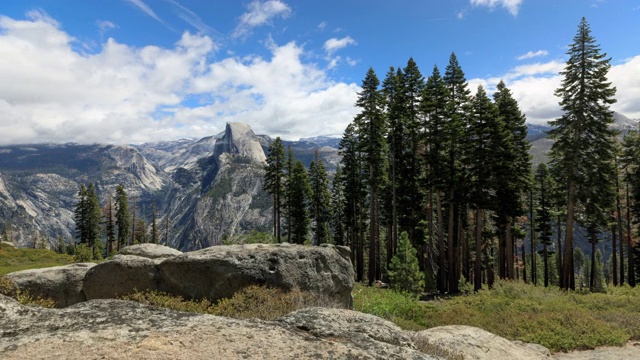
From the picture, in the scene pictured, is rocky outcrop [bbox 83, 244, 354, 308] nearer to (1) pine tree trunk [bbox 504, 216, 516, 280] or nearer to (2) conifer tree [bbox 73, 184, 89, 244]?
(1) pine tree trunk [bbox 504, 216, 516, 280]

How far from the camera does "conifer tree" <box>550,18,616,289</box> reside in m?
24.3

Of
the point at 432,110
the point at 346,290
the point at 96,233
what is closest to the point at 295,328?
the point at 346,290

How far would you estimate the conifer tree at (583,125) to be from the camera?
24297mm

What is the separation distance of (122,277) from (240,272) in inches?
217

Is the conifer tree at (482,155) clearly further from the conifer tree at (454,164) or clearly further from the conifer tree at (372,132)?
the conifer tree at (372,132)

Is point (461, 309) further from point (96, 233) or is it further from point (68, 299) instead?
point (96, 233)

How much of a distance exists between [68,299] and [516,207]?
31662mm

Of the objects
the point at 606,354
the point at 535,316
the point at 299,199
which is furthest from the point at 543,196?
the point at 606,354

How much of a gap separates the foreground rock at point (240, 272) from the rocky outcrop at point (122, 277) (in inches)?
24.0

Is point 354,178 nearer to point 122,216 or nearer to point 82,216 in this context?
point 122,216

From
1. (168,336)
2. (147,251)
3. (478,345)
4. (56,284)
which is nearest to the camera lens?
(168,336)

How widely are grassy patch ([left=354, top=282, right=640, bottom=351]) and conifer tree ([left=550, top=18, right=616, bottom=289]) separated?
10.1 metres

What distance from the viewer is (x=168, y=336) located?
3709 millimetres

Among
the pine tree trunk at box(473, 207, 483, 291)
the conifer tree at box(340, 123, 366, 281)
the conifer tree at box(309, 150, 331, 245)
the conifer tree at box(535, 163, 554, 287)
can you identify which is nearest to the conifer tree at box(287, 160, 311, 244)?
the conifer tree at box(309, 150, 331, 245)
